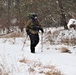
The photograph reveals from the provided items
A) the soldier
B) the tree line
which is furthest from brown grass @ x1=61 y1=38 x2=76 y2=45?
the tree line

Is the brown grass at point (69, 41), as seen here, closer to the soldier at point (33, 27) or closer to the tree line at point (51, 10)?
the soldier at point (33, 27)

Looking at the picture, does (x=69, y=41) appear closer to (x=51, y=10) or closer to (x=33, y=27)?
(x=33, y=27)

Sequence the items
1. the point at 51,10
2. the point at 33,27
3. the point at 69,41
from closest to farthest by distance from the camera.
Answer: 1. the point at 33,27
2. the point at 69,41
3. the point at 51,10

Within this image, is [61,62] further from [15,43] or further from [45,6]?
[45,6]

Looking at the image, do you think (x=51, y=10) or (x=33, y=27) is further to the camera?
(x=51, y=10)

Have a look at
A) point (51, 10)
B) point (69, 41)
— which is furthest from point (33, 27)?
point (51, 10)

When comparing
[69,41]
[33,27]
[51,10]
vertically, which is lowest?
[69,41]

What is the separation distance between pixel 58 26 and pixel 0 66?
609 inches

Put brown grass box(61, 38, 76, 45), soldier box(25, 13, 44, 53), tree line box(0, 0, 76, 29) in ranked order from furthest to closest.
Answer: tree line box(0, 0, 76, 29)
brown grass box(61, 38, 76, 45)
soldier box(25, 13, 44, 53)

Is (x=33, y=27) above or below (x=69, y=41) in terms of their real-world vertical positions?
above

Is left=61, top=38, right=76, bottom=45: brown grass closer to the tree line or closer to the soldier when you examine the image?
the soldier

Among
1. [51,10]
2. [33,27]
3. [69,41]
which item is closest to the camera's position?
[33,27]

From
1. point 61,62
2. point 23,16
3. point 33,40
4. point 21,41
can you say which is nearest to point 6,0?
point 23,16

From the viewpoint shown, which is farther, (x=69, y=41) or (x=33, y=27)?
(x=69, y=41)
